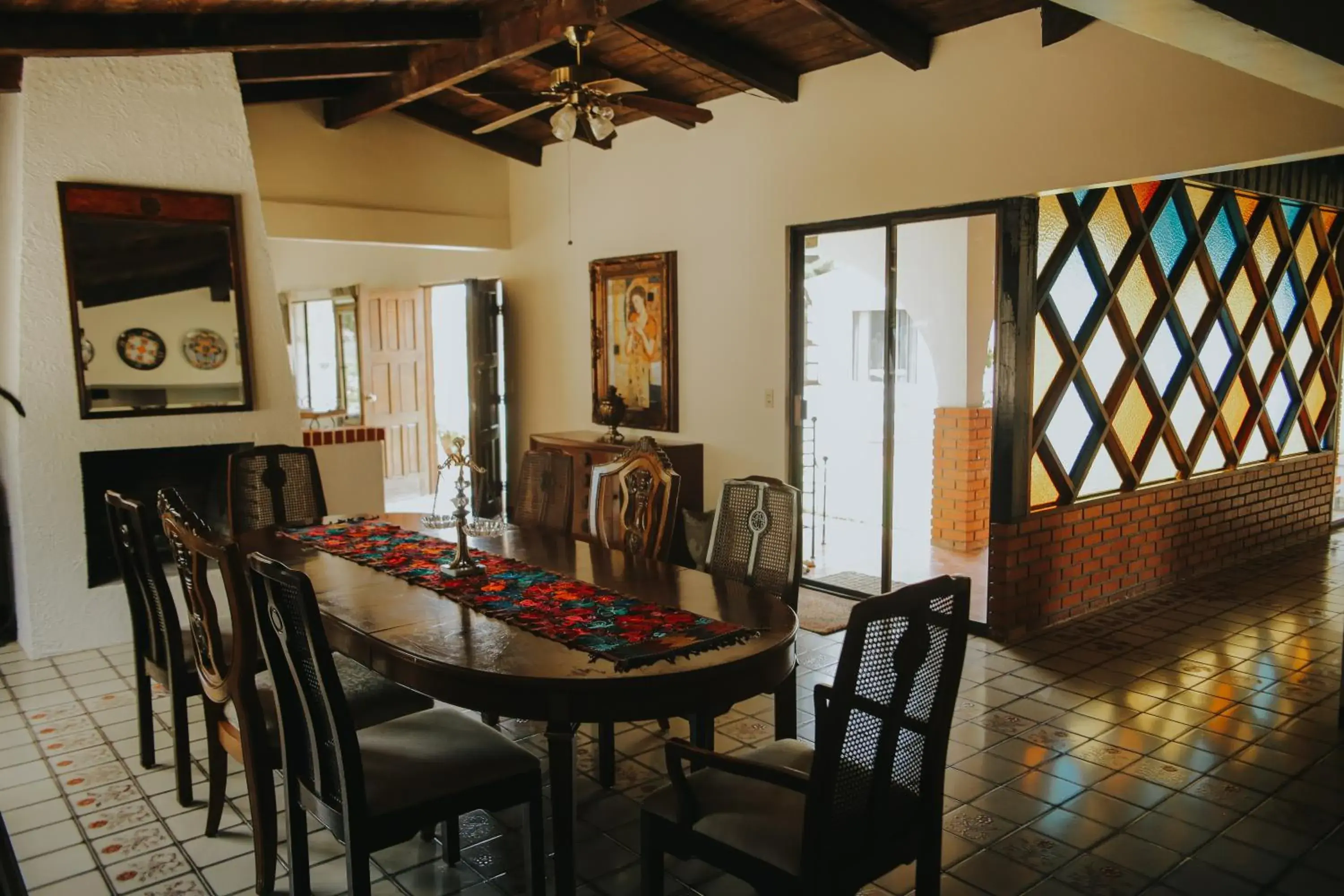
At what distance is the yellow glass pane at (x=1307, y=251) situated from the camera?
20.0 feet

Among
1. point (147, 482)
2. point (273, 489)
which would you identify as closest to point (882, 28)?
point (273, 489)

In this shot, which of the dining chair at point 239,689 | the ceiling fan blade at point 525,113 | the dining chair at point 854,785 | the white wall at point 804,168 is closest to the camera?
the dining chair at point 854,785

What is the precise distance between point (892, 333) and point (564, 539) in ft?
7.37

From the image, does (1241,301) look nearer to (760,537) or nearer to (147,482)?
(760,537)

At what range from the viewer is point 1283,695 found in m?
3.74

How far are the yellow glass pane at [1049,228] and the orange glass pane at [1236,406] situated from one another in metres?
2.01

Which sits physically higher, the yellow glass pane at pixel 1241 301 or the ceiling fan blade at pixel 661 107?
the ceiling fan blade at pixel 661 107

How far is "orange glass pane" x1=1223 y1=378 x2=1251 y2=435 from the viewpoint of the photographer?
224 inches

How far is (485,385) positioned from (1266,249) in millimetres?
5207

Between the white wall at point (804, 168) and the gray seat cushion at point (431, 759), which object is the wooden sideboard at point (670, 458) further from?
the gray seat cushion at point (431, 759)

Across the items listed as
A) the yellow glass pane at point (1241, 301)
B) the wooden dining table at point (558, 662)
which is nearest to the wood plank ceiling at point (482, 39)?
the wooden dining table at point (558, 662)

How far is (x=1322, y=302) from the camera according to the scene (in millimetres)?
6434

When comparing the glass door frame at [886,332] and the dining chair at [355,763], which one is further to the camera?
the glass door frame at [886,332]

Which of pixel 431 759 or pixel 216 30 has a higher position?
pixel 216 30
